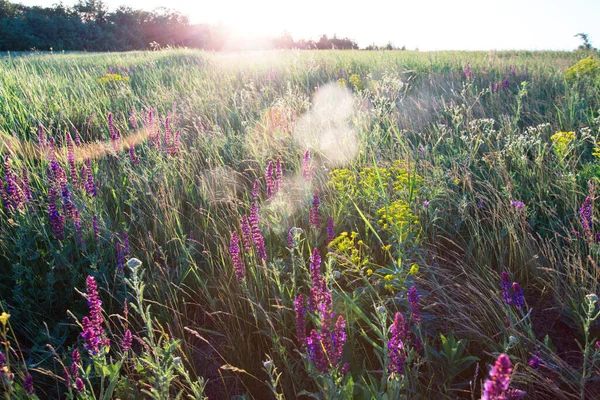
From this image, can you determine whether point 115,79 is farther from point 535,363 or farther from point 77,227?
point 535,363

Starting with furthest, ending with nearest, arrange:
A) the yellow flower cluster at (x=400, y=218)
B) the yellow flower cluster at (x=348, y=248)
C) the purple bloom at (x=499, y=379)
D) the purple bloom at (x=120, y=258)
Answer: the purple bloom at (x=120, y=258) < the yellow flower cluster at (x=400, y=218) < the yellow flower cluster at (x=348, y=248) < the purple bloom at (x=499, y=379)

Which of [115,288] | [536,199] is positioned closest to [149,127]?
[115,288]

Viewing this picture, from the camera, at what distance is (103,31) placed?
3759 cm

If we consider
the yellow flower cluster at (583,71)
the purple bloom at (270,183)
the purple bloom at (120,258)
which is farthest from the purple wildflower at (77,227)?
Result: the yellow flower cluster at (583,71)

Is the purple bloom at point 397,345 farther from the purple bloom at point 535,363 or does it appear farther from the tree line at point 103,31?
the tree line at point 103,31

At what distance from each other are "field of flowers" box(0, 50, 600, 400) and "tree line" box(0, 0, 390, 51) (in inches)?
971

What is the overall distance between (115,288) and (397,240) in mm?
1544

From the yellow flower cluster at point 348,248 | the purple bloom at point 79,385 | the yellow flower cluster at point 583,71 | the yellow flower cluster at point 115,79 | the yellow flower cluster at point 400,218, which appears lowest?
the purple bloom at point 79,385

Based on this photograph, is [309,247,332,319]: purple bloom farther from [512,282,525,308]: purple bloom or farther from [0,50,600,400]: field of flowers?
[512,282,525,308]: purple bloom

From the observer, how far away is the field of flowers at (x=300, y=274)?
1416 mm

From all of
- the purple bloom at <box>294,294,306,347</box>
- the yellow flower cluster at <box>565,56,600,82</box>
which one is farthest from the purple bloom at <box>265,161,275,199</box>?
the yellow flower cluster at <box>565,56,600,82</box>

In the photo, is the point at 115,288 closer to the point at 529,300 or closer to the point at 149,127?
the point at 149,127

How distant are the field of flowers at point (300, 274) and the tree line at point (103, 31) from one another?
24666mm

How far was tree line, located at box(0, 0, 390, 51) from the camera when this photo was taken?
101 ft
